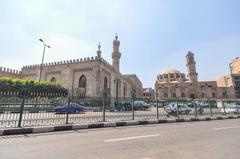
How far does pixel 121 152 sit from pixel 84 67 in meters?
28.6

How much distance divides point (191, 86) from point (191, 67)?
841 cm

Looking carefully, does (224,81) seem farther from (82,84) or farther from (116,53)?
(82,84)

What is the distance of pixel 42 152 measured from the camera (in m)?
4.11

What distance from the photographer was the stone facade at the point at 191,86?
68312mm

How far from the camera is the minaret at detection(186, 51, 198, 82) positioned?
66.8 m

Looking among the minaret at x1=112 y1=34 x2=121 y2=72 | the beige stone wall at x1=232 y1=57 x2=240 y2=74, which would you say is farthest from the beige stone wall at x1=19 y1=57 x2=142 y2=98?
the beige stone wall at x1=232 y1=57 x2=240 y2=74

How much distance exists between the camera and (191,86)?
7056cm

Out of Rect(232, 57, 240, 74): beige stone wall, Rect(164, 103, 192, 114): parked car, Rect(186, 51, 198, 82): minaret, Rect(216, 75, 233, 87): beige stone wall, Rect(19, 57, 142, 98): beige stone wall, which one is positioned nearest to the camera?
Rect(164, 103, 192, 114): parked car

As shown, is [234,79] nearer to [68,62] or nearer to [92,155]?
[68,62]

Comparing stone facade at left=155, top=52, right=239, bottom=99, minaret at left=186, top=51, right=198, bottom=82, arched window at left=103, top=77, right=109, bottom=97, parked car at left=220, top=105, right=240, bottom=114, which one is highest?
minaret at left=186, top=51, right=198, bottom=82

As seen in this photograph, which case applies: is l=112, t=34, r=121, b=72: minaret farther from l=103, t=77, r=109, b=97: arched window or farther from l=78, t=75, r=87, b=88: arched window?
l=78, t=75, r=87, b=88: arched window

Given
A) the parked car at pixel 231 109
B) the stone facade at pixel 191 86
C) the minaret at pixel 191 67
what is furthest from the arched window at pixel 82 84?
the minaret at pixel 191 67

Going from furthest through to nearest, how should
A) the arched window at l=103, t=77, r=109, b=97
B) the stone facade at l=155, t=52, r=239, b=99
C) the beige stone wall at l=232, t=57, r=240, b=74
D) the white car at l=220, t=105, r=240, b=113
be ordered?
the beige stone wall at l=232, t=57, r=240, b=74, the stone facade at l=155, t=52, r=239, b=99, the arched window at l=103, t=77, r=109, b=97, the white car at l=220, t=105, r=240, b=113

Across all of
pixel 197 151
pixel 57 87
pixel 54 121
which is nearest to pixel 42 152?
pixel 197 151
